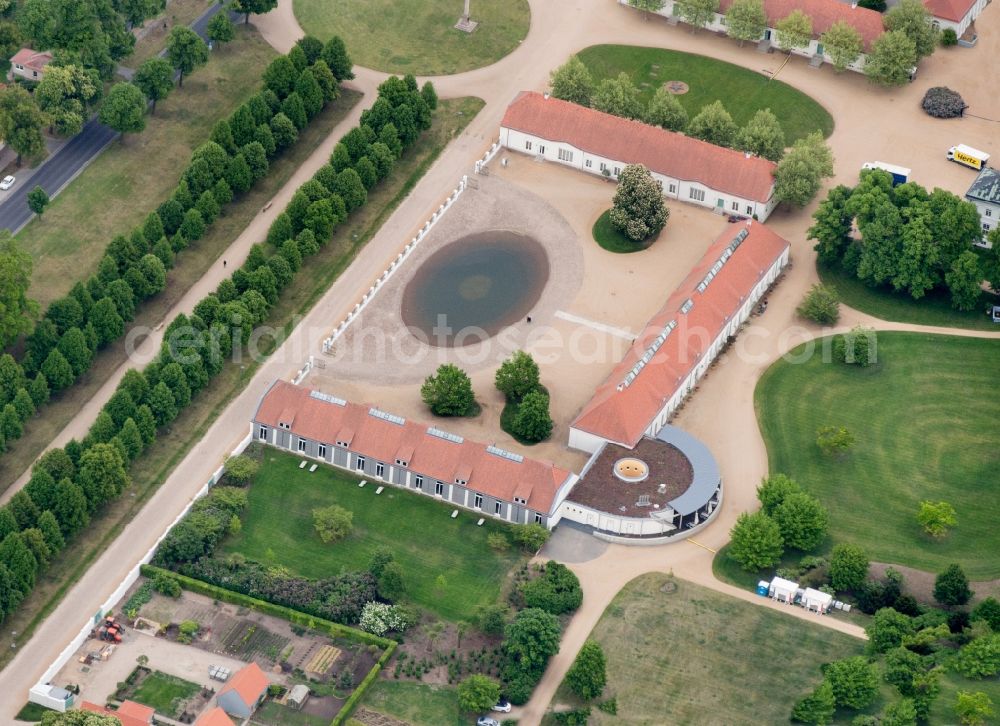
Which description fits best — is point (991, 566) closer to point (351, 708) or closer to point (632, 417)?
point (632, 417)

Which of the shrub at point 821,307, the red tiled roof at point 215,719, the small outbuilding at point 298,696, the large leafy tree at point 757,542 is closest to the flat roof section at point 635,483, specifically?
the large leafy tree at point 757,542

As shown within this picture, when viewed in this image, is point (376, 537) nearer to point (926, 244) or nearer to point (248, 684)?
point (248, 684)

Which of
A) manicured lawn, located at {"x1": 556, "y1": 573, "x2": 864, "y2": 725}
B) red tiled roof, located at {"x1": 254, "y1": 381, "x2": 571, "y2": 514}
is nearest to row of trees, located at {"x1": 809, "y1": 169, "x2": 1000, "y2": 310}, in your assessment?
red tiled roof, located at {"x1": 254, "y1": 381, "x2": 571, "y2": 514}

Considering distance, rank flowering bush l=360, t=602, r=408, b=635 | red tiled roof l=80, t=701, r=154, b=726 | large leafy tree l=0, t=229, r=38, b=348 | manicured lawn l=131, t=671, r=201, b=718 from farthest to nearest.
A: large leafy tree l=0, t=229, r=38, b=348 → flowering bush l=360, t=602, r=408, b=635 → manicured lawn l=131, t=671, r=201, b=718 → red tiled roof l=80, t=701, r=154, b=726

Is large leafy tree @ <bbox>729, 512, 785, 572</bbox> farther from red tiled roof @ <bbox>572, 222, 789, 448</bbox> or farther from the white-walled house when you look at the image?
the white-walled house

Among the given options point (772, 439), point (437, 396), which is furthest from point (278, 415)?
point (772, 439)
